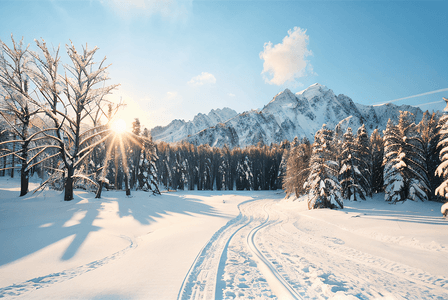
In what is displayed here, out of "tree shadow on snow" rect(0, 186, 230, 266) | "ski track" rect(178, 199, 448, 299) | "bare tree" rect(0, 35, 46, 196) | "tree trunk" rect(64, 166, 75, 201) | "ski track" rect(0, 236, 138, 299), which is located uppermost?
"bare tree" rect(0, 35, 46, 196)

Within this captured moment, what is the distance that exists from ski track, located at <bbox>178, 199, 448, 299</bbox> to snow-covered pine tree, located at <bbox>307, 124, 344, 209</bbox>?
13305mm

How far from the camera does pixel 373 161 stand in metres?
29.7

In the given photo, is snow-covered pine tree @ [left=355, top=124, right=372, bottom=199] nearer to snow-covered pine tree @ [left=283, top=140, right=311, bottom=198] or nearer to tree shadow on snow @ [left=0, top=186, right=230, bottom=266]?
snow-covered pine tree @ [left=283, top=140, right=311, bottom=198]

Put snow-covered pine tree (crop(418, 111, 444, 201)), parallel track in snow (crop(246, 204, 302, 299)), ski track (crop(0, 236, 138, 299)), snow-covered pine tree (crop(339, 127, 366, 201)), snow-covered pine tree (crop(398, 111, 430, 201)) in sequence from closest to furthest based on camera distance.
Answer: ski track (crop(0, 236, 138, 299)) → parallel track in snow (crop(246, 204, 302, 299)) → snow-covered pine tree (crop(398, 111, 430, 201)) → snow-covered pine tree (crop(418, 111, 444, 201)) → snow-covered pine tree (crop(339, 127, 366, 201))

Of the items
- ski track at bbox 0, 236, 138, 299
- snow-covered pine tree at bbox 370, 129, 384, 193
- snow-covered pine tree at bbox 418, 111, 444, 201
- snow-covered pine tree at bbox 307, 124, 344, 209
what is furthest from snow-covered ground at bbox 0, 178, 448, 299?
snow-covered pine tree at bbox 370, 129, 384, 193

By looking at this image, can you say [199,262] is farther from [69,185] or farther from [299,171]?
[299,171]

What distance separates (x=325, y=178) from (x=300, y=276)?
1712cm

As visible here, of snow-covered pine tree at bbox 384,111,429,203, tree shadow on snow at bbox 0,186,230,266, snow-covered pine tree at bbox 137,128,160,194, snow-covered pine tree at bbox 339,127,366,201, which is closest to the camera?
tree shadow on snow at bbox 0,186,230,266

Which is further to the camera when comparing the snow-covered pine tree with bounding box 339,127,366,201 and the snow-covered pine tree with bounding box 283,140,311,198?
the snow-covered pine tree with bounding box 283,140,311,198

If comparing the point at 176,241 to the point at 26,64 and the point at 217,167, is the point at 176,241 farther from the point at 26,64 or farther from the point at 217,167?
the point at 217,167

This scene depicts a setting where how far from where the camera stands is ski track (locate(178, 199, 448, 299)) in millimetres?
3793

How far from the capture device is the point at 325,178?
1936 cm

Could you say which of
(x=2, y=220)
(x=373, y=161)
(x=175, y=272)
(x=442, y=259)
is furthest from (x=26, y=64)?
(x=373, y=161)

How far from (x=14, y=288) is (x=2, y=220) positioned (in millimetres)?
6554
